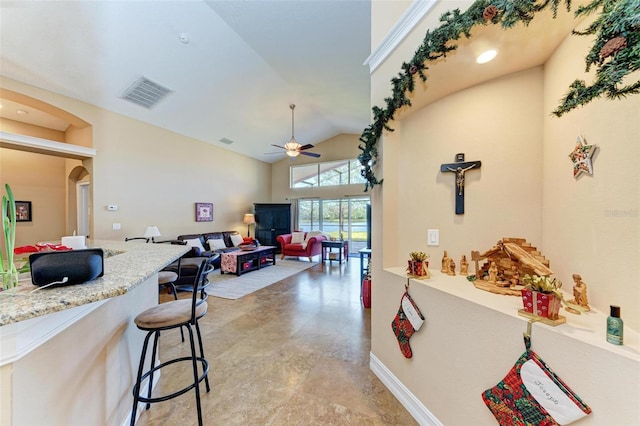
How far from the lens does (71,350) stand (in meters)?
1.12

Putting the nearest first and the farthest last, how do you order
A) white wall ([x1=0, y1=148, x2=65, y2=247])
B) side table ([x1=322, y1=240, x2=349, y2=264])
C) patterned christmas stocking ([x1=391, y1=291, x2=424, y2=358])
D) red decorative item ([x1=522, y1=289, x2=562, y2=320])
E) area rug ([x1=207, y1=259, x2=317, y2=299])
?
red decorative item ([x1=522, y1=289, x2=562, y2=320]) < patterned christmas stocking ([x1=391, y1=291, x2=424, y2=358]) < area rug ([x1=207, y1=259, x2=317, y2=299]) < white wall ([x1=0, y1=148, x2=65, y2=247]) < side table ([x1=322, y1=240, x2=349, y2=264])

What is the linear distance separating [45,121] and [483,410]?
8619mm

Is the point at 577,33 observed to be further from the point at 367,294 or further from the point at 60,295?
the point at 367,294

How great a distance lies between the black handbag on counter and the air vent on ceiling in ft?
14.9

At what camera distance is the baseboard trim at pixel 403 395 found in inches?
62.1

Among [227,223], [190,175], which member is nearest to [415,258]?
[190,175]

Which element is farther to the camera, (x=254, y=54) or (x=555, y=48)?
(x=254, y=54)

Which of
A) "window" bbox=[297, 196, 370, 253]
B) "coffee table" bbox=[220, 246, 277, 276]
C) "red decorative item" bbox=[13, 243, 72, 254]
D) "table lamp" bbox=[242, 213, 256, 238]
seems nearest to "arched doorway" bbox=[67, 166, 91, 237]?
"coffee table" bbox=[220, 246, 277, 276]

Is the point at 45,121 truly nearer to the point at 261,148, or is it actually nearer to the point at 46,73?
the point at 46,73

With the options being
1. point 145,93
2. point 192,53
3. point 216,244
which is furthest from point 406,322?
point 216,244

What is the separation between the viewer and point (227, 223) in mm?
7762

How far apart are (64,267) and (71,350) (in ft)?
1.75

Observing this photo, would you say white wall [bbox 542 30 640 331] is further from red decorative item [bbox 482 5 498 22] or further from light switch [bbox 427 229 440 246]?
light switch [bbox 427 229 440 246]

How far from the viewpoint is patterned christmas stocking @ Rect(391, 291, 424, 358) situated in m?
1.67
